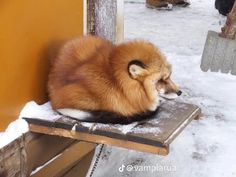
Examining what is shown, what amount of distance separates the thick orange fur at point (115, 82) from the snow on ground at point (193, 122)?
3.43 feet

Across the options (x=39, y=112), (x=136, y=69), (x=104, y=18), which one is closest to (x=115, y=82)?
(x=136, y=69)

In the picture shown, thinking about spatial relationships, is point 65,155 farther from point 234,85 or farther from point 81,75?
point 234,85

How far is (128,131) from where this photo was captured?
2.23m

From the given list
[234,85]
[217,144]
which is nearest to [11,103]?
[217,144]

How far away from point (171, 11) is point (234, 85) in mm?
4029

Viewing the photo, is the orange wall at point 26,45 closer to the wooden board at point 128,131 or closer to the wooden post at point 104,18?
the wooden board at point 128,131

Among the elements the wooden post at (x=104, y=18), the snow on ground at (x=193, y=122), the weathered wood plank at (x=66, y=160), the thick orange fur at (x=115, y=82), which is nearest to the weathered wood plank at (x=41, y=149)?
the weathered wood plank at (x=66, y=160)

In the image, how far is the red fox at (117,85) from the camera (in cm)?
228

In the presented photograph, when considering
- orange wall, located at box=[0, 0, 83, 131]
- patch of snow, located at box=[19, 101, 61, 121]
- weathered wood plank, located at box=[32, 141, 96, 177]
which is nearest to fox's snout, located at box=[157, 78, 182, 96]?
patch of snow, located at box=[19, 101, 61, 121]

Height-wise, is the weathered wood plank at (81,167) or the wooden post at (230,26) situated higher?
the wooden post at (230,26)

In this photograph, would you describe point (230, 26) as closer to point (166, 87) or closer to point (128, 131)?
point (166, 87)

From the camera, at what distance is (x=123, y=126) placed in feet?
7.50

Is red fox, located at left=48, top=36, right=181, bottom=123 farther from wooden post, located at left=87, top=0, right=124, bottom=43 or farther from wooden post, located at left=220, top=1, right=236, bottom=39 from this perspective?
wooden post, located at left=220, top=1, right=236, bottom=39

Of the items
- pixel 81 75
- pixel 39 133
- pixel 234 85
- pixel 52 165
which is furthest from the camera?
pixel 234 85
